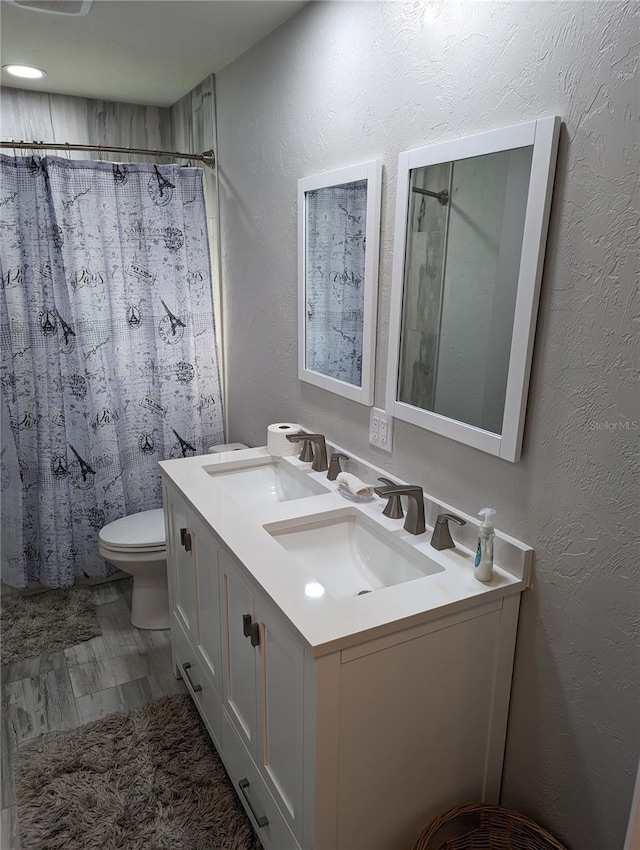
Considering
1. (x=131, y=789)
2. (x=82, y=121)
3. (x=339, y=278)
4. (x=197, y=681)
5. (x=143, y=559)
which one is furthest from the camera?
(x=82, y=121)

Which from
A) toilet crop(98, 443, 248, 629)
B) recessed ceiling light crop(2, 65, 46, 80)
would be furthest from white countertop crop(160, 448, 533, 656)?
recessed ceiling light crop(2, 65, 46, 80)

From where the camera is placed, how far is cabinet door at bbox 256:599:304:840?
4.30ft

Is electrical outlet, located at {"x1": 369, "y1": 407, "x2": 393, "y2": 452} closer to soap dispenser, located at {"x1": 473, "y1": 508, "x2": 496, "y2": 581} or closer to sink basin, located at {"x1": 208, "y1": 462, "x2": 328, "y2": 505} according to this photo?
sink basin, located at {"x1": 208, "y1": 462, "x2": 328, "y2": 505}

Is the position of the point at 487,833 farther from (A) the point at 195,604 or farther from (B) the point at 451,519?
(A) the point at 195,604

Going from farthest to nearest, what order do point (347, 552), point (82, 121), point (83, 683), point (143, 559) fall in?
point (82, 121) < point (143, 559) < point (83, 683) < point (347, 552)

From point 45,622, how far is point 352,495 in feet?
5.66

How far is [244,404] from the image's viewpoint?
2898mm

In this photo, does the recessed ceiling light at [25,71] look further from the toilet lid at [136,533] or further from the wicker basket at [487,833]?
the wicker basket at [487,833]

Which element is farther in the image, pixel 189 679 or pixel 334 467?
pixel 189 679

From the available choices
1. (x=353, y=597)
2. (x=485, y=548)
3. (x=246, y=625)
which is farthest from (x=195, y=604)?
(x=485, y=548)

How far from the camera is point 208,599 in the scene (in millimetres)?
1864

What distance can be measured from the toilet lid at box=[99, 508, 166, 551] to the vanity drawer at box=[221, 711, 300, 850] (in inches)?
35.9

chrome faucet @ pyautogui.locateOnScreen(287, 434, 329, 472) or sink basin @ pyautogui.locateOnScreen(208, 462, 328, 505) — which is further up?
chrome faucet @ pyautogui.locateOnScreen(287, 434, 329, 472)

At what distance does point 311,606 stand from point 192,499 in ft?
2.24
